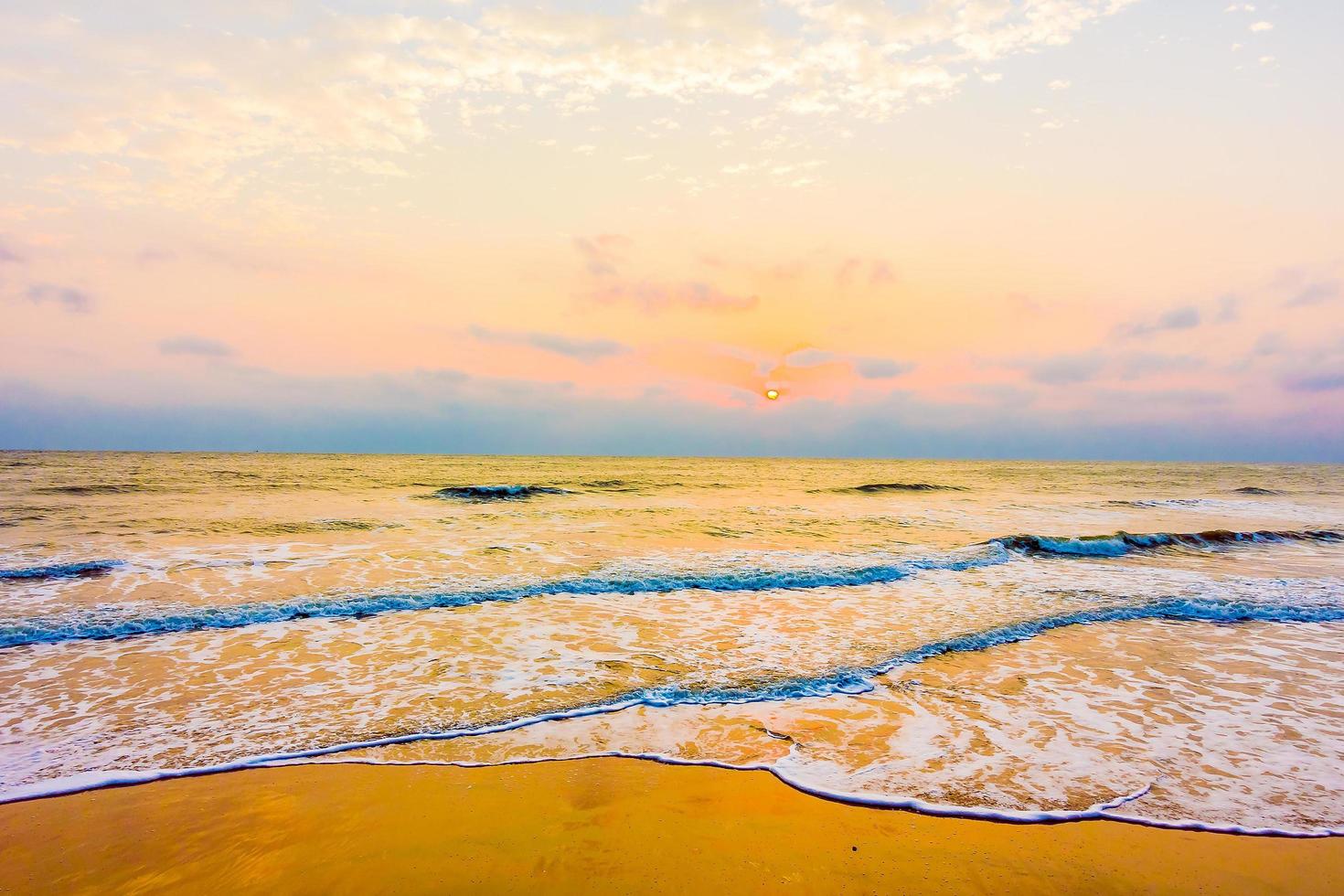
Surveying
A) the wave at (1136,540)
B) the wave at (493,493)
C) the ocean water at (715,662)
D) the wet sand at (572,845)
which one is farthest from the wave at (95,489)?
the wave at (1136,540)

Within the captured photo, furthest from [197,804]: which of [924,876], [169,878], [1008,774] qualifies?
[1008,774]

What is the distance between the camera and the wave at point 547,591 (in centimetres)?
892

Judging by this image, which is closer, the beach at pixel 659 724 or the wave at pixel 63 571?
the beach at pixel 659 724

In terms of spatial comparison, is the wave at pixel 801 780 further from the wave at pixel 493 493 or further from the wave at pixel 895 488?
the wave at pixel 895 488

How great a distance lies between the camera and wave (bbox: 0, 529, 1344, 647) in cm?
892

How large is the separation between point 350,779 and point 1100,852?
5.39 metres

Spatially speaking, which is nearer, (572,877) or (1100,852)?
(572,877)

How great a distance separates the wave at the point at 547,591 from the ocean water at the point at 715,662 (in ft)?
0.24

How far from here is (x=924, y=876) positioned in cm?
382

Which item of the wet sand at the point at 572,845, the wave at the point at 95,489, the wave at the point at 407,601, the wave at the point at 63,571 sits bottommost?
the wet sand at the point at 572,845

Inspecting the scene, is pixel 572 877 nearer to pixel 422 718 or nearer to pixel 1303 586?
pixel 422 718

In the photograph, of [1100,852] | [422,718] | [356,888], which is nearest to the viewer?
[356,888]

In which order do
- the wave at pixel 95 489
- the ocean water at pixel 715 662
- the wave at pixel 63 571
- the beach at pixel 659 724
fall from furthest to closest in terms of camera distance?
the wave at pixel 95 489, the wave at pixel 63 571, the ocean water at pixel 715 662, the beach at pixel 659 724

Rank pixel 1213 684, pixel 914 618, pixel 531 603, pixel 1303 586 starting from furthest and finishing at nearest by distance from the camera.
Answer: pixel 1303 586, pixel 531 603, pixel 914 618, pixel 1213 684
